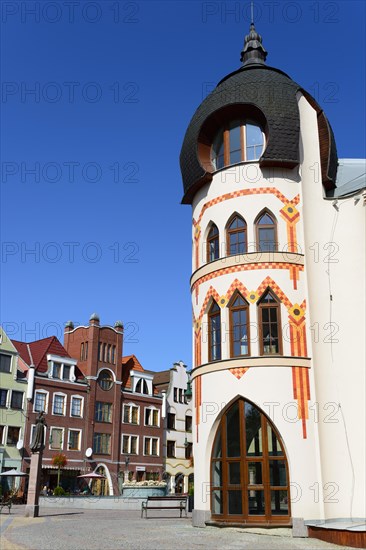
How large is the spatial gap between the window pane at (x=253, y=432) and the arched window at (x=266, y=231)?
17.2ft

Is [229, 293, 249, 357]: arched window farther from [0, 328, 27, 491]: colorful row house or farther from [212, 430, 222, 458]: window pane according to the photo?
[0, 328, 27, 491]: colorful row house

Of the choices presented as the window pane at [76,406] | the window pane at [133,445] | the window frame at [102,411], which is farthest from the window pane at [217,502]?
the window pane at [133,445]

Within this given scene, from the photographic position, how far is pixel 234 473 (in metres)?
17.8

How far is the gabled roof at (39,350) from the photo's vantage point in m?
47.6

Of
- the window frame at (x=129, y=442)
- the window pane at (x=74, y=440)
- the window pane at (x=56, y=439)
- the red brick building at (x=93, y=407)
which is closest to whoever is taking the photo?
the window pane at (x=56, y=439)

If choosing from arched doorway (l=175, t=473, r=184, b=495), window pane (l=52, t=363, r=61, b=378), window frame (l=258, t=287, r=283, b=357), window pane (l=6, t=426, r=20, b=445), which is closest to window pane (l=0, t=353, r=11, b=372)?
window pane (l=52, t=363, r=61, b=378)

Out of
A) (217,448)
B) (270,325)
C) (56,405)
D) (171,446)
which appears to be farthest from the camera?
(171,446)

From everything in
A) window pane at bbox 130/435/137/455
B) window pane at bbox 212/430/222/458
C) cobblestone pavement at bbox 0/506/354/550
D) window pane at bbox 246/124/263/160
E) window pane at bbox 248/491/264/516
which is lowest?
cobblestone pavement at bbox 0/506/354/550

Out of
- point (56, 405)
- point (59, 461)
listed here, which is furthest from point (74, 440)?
point (56, 405)

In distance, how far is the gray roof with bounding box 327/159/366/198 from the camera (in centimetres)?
2034

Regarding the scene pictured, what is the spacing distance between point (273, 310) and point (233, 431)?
395 cm

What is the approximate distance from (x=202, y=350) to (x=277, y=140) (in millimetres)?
7442

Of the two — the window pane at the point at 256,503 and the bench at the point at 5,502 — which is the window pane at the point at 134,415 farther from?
the window pane at the point at 256,503

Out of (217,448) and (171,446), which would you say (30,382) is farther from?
(217,448)
